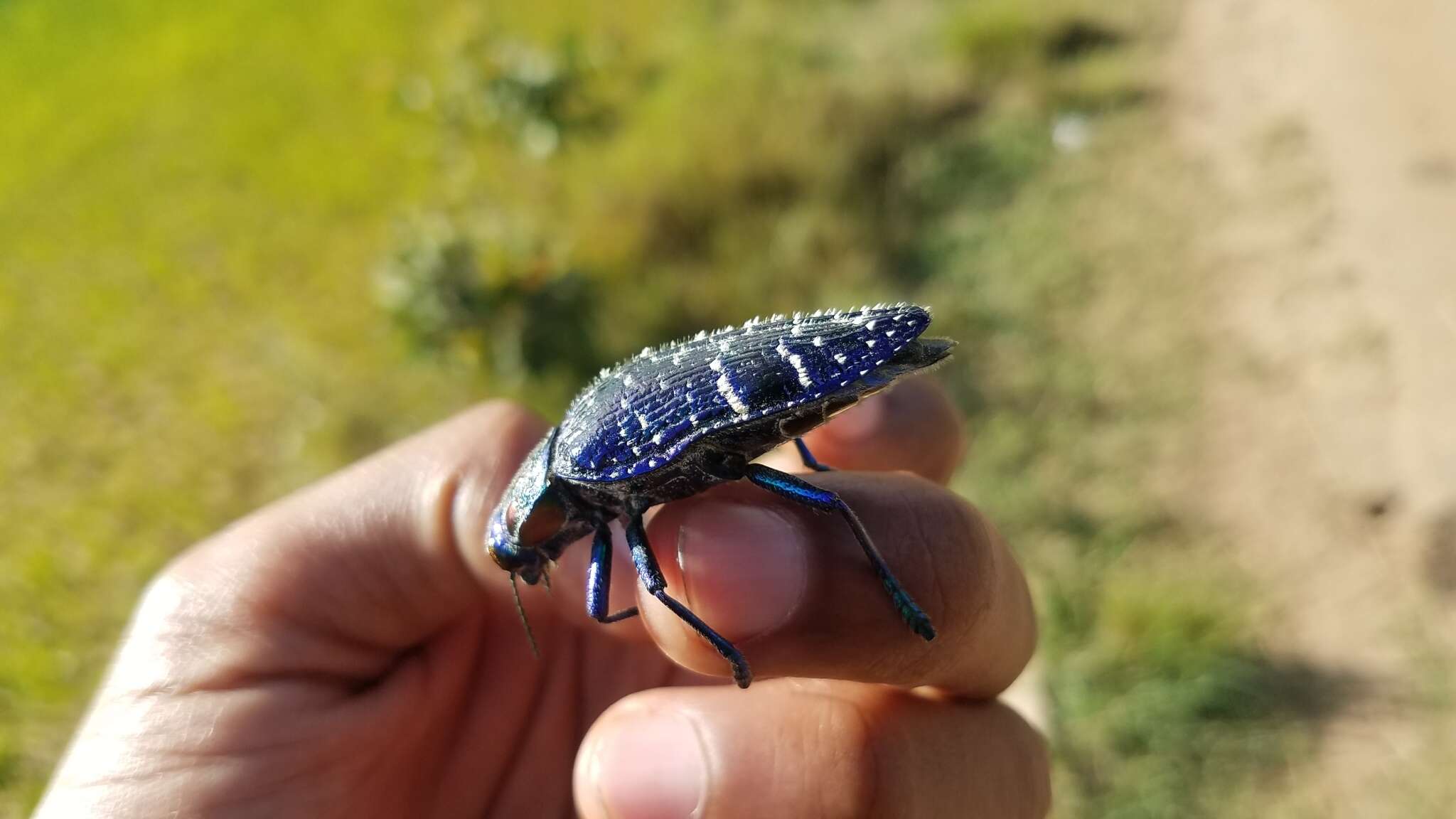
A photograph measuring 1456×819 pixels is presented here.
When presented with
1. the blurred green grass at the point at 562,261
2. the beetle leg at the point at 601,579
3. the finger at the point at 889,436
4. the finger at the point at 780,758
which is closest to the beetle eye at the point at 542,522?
the beetle leg at the point at 601,579

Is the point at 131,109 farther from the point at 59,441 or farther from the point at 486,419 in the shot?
the point at 486,419

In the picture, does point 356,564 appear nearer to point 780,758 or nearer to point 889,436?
point 780,758

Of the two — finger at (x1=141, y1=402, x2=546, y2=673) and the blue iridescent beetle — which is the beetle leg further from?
finger at (x1=141, y1=402, x2=546, y2=673)

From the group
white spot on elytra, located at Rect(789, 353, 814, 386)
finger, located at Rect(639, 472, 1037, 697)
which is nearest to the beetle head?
finger, located at Rect(639, 472, 1037, 697)

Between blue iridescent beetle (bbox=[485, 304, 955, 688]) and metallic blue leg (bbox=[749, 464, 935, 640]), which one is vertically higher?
blue iridescent beetle (bbox=[485, 304, 955, 688])

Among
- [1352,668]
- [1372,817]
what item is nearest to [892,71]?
[1352,668]

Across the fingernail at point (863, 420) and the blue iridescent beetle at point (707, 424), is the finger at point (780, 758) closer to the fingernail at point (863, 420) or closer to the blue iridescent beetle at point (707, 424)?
the blue iridescent beetle at point (707, 424)
